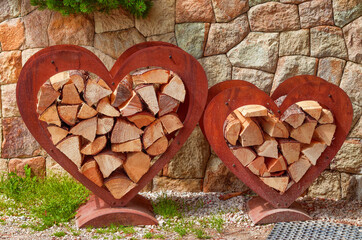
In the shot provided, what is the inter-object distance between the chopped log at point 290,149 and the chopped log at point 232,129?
1.06 ft

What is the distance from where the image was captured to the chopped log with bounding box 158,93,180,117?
2959 mm

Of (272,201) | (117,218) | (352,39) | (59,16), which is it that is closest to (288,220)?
(272,201)

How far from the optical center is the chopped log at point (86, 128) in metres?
2.91

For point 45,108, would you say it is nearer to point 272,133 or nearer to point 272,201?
point 272,133

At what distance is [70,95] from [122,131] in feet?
1.40

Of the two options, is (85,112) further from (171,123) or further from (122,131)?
(171,123)

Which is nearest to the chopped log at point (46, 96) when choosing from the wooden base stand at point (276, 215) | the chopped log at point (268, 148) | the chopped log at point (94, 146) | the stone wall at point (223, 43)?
the chopped log at point (94, 146)

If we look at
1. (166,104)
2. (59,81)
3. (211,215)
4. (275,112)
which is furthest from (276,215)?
(59,81)

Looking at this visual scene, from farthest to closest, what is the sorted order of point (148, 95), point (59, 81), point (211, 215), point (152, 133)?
point (211, 215), point (152, 133), point (148, 95), point (59, 81)

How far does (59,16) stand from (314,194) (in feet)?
8.89

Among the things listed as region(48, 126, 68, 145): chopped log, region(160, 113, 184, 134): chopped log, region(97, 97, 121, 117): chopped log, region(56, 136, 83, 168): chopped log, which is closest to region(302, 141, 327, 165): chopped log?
region(160, 113, 184, 134): chopped log

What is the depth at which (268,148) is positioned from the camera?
2.99 metres

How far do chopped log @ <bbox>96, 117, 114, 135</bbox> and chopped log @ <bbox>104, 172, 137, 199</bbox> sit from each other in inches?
14.2

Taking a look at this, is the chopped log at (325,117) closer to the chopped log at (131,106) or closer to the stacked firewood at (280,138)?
the stacked firewood at (280,138)
